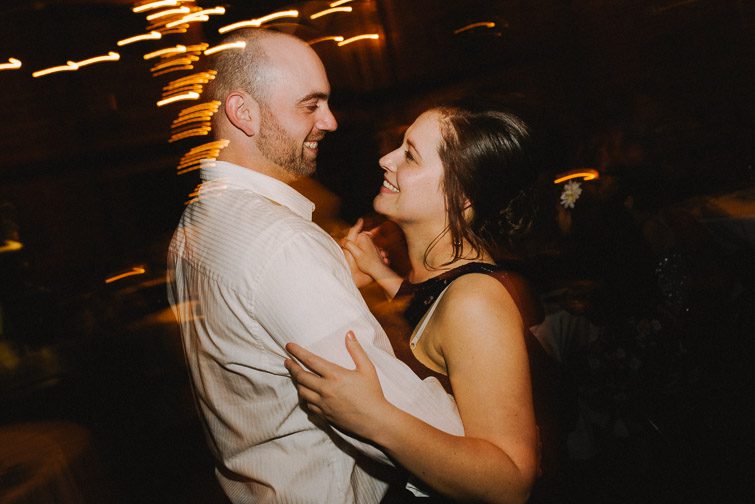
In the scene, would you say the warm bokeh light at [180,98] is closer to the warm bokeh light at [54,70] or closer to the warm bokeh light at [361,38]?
the warm bokeh light at [54,70]

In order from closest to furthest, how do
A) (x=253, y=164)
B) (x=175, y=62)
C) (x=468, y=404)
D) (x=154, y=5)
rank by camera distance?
1. (x=468, y=404)
2. (x=253, y=164)
3. (x=154, y=5)
4. (x=175, y=62)

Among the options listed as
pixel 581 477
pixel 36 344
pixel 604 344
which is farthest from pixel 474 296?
pixel 36 344

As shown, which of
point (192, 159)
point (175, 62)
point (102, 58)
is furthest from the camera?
point (175, 62)

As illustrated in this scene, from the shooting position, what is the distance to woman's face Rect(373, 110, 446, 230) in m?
1.74

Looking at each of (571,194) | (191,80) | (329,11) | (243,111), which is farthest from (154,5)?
A: (571,194)

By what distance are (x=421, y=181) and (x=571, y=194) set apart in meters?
1.76

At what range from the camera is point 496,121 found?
5.71 feet

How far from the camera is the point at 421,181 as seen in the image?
1.74 meters

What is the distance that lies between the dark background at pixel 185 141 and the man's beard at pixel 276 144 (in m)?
0.84

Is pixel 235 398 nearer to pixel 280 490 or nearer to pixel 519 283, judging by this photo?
pixel 280 490

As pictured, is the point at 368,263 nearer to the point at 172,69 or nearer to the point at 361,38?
the point at 172,69

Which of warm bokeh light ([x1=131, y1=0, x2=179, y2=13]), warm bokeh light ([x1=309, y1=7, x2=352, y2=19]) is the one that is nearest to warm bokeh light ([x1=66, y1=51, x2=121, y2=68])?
warm bokeh light ([x1=131, y1=0, x2=179, y2=13])

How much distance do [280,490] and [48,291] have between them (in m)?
3.64

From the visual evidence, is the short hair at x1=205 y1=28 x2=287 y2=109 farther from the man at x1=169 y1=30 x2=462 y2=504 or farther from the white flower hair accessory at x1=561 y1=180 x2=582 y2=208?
the white flower hair accessory at x1=561 y1=180 x2=582 y2=208
